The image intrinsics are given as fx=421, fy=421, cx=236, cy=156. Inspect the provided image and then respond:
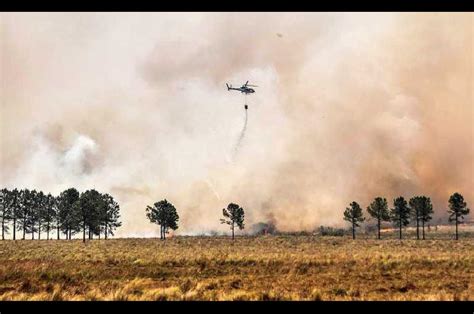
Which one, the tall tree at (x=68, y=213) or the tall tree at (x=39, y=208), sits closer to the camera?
the tall tree at (x=68, y=213)

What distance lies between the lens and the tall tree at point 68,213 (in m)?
85.2

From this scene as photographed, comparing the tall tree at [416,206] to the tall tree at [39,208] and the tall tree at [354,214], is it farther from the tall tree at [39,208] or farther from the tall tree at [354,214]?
the tall tree at [39,208]

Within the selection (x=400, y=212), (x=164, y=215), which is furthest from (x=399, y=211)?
(x=164, y=215)

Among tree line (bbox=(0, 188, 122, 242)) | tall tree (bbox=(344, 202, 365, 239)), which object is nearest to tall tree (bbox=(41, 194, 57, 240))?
tree line (bbox=(0, 188, 122, 242))

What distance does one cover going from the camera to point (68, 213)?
312 ft

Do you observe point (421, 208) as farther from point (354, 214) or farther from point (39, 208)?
point (39, 208)

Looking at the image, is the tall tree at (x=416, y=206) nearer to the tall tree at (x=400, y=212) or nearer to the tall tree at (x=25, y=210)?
the tall tree at (x=400, y=212)

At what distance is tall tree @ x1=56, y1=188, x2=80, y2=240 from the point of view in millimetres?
85225
